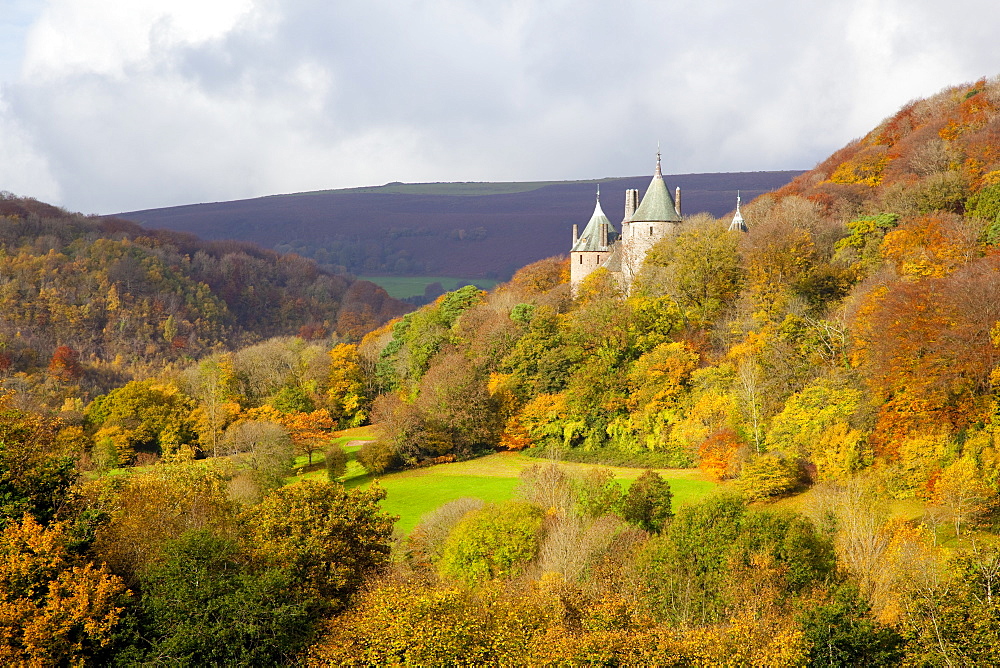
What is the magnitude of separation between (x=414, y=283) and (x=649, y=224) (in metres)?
118

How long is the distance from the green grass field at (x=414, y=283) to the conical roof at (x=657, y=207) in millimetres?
96631

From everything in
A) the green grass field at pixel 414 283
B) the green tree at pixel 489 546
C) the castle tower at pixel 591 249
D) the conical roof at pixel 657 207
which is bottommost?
the green tree at pixel 489 546

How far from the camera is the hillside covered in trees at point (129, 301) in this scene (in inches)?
3452

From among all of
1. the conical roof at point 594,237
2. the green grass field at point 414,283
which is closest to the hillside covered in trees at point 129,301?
the green grass field at point 414,283

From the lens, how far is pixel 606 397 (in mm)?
46938

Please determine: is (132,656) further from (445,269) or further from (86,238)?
(445,269)

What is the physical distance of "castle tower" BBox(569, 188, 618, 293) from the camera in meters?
62.5

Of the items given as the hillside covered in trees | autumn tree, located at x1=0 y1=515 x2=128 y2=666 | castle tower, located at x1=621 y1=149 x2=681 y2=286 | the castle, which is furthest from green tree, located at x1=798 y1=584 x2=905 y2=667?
the hillside covered in trees

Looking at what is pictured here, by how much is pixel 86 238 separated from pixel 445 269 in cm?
7598

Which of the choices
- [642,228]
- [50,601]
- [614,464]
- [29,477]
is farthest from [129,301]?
[50,601]

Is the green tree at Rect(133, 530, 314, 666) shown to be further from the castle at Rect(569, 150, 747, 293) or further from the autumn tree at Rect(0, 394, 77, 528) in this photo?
the castle at Rect(569, 150, 747, 293)

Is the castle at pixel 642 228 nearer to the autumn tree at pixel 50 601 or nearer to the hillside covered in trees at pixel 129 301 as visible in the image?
the autumn tree at pixel 50 601

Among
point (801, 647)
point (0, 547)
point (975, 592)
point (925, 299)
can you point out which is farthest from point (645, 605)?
point (925, 299)

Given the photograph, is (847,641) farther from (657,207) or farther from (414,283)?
(414,283)
